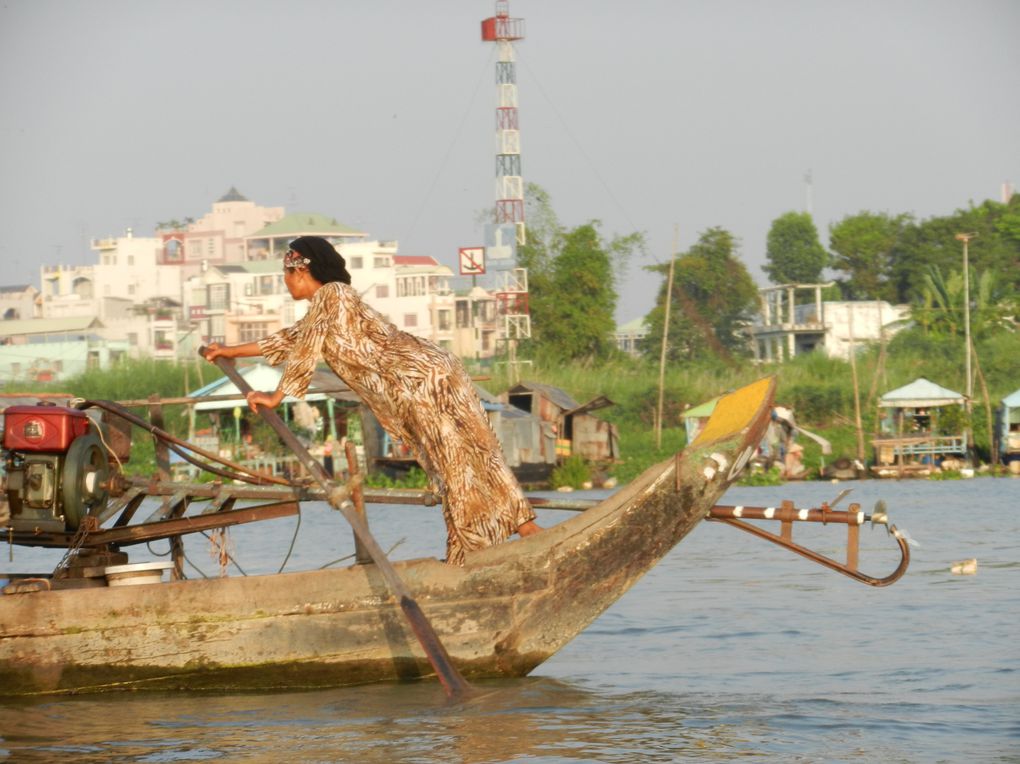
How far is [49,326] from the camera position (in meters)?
55.5

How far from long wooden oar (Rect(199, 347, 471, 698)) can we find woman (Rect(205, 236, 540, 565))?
0.71 ft

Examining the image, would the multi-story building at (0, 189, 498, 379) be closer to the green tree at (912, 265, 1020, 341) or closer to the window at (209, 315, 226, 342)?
the window at (209, 315, 226, 342)

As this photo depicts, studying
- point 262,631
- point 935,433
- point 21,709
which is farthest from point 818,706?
point 935,433

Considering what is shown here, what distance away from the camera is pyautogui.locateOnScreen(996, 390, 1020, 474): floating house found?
92.0 feet

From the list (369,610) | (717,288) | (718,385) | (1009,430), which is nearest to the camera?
(369,610)

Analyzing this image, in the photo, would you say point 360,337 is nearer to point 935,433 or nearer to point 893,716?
point 893,716

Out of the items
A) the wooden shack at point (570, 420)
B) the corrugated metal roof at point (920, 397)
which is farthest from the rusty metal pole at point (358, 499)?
the corrugated metal roof at point (920, 397)

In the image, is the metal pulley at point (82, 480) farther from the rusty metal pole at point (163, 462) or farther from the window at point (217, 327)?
the window at point (217, 327)

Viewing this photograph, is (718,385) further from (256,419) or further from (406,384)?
(406,384)

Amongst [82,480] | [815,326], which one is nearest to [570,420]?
[815,326]

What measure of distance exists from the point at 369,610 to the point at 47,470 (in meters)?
1.56

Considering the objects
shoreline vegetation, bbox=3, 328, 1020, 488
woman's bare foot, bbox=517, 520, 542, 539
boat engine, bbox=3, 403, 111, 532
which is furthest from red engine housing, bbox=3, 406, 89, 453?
shoreline vegetation, bbox=3, 328, 1020, 488

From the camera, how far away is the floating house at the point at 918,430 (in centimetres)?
2773

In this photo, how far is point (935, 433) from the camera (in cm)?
2916
